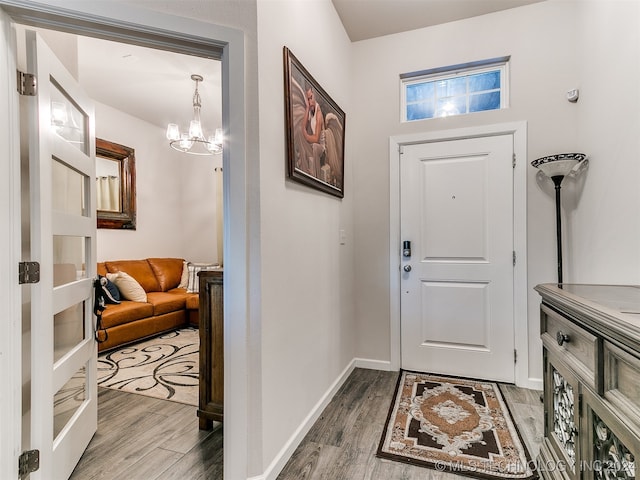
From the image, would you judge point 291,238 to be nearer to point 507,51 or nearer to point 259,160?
point 259,160

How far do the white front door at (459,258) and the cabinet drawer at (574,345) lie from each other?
1246 mm

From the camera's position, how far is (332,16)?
254 centimetres

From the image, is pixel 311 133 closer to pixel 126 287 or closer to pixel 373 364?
pixel 373 364

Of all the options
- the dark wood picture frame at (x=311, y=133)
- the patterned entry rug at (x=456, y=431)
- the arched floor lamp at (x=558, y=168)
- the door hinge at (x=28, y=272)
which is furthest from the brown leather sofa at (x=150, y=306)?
the arched floor lamp at (x=558, y=168)

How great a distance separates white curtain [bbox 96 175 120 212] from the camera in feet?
14.0

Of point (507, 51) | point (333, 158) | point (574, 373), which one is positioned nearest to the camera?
point (574, 373)

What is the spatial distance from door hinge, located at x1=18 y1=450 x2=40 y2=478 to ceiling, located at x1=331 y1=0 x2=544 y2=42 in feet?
10.4

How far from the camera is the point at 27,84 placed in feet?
4.41

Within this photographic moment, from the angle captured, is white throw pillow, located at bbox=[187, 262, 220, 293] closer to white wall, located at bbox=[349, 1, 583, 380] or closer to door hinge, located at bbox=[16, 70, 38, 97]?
white wall, located at bbox=[349, 1, 583, 380]

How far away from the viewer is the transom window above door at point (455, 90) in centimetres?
272

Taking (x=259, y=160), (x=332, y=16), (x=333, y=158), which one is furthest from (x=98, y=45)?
(x=259, y=160)

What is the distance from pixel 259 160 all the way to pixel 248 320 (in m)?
0.72

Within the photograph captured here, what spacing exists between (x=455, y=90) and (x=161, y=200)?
4.29m

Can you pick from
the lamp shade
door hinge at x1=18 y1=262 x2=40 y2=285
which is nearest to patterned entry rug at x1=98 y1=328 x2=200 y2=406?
door hinge at x1=18 y1=262 x2=40 y2=285
